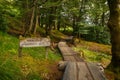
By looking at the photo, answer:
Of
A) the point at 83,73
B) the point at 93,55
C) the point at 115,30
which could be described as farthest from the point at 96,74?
the point at 93,55

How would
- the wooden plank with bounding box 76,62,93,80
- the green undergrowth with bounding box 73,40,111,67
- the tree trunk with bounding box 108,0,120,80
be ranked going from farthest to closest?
1. the green undergrowth with bounding box 73,40,111,67
2. the tree trunk with bounding box 108,0,120,80
3. the wooden plank with bounding box 76,62,93,80

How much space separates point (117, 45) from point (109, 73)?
52.6 inches

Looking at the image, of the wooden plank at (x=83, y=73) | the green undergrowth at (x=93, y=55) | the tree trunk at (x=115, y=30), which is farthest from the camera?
the green undergrowth at (x=93, y=55)

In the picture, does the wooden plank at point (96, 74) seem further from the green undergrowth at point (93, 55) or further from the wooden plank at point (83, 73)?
the green undergrowth at point (93, 55)

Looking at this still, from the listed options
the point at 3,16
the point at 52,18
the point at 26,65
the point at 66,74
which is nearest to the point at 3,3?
the point at 3,16

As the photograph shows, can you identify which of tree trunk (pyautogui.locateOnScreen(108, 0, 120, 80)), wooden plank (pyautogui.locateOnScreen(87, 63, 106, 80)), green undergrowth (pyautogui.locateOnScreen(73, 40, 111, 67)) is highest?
tree trunk (pyautogui.locateOnScreen(108, 0, 120, 80))

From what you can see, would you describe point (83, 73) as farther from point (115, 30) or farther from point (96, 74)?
point (115, 30)

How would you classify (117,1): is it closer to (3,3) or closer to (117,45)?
(117,45)

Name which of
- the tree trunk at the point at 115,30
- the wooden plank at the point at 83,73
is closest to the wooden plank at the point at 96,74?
the wooden plank at the point at 83,73

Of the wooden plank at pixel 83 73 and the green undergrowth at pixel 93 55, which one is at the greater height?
the wooden plank at pixel 83 73

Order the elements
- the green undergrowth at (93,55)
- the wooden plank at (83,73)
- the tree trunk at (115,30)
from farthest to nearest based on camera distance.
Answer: the green undergrowth at (93,55) → the tree trunk at (115,30) → the wooden plank at (83,73)

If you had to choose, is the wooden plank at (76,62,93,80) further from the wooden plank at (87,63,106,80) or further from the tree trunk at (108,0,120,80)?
the tree trunk at (108,0,120,80)

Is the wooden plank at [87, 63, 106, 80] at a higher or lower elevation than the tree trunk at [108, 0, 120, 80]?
lower

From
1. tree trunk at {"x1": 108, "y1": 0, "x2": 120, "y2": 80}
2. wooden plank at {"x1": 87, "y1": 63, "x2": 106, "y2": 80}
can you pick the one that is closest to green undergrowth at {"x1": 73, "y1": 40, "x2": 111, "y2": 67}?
tree trunk at {"x1": 108, "y1": 0, "x2": 120, "y2": 80}
